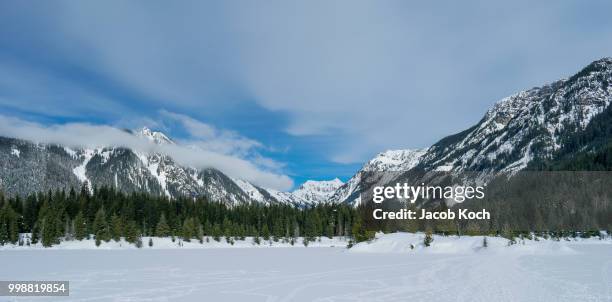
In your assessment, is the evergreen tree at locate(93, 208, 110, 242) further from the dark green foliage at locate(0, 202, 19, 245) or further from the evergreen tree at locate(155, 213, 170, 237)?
the dark green foliage at locate(0, 202, 19, 245)

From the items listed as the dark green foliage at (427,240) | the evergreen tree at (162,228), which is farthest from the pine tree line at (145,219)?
the dark green foliage at (427,240)

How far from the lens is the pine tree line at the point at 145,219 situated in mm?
111875

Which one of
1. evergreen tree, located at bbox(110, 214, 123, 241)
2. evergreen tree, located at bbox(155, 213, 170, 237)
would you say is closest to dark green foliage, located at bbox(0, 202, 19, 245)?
evergreen tree, located at bbox(110, 214, 123, 241)

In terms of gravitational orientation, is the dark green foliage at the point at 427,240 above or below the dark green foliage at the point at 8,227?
below

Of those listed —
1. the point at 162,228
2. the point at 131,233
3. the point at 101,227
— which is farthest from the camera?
the point at 162,228

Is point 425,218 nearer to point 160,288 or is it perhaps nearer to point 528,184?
point 528,184

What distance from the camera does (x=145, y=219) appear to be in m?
139

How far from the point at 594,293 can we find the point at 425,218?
113965 millimetres

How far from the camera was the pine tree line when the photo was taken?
112 m

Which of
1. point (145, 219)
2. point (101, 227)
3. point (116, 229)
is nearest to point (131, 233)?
point (116, 229)

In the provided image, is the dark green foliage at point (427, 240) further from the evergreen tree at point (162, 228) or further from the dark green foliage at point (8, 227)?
the dark green foliage at point (8, 227)

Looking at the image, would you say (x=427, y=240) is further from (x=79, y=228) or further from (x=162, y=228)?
(x=79, y=228)

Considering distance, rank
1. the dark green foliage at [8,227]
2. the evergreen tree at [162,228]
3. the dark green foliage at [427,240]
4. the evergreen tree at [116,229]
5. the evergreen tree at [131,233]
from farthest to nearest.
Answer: the evergreen tree at [162,228] → the evergreen tree at [131,233] → the evergreen tree at [116,229] → the dark green foliage at [8,227] → the dark green foliage at [427,240]

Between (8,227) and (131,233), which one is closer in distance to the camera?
(8,227)
